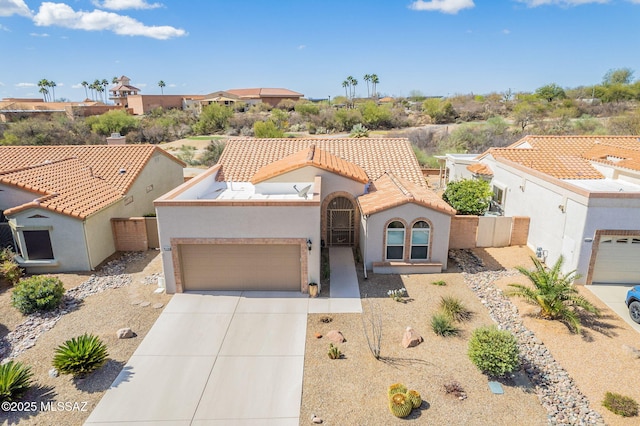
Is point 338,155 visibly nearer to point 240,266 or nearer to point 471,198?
point 471,198

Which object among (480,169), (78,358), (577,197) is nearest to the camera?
(78,358)

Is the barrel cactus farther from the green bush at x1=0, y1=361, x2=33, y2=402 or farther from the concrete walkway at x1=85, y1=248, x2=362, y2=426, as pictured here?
the green bush at x1=0, y1=361, x2=33, y2=402

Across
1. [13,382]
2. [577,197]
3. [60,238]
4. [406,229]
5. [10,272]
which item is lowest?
[13,382]

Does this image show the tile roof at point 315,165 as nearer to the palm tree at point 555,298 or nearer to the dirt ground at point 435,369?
the dirt ground at point 435,369

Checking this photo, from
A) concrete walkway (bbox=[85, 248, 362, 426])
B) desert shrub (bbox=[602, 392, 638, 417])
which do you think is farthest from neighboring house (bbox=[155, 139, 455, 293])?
desert shrub (bbox=[602, 392, 638, 417])

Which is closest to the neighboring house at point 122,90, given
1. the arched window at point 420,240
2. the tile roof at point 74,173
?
the tile roof at point 74,173

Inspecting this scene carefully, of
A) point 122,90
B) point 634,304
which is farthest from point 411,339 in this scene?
point 122,90
